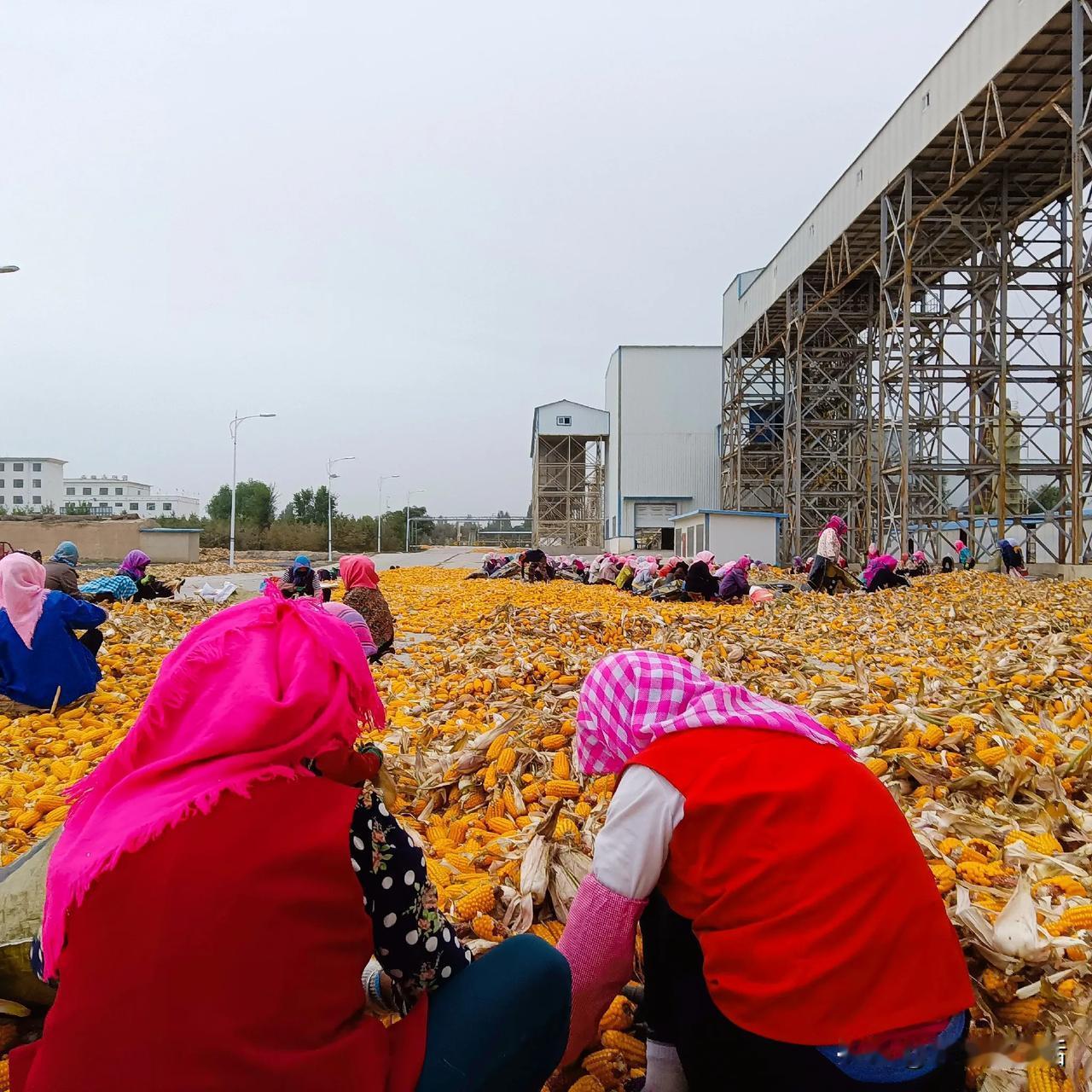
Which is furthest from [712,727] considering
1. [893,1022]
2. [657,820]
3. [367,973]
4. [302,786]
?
[367,973]

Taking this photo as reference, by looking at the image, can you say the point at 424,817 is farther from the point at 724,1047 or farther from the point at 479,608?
the point at 479,608

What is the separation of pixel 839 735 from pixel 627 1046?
2281mm

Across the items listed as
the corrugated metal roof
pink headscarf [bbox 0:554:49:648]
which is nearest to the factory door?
the corrugated metal roof

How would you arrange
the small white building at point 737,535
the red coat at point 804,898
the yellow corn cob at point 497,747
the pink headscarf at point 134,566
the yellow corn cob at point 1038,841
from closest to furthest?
1. the red coat at point 804,898
2. the yellow corn cob at point 1038,841
3. the yellow corn cob at point 497,747
4. the pink headscarf at point 134,566
5. the small white building at point 737,535

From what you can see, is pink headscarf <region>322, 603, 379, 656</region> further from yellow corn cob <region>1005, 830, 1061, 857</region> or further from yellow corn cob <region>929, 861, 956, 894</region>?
yellow corn cob <region>1005, 830, 1061, 857</region>

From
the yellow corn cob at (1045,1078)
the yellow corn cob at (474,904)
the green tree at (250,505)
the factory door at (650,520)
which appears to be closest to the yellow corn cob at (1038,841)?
the yellow corn cob at (1045,1078)

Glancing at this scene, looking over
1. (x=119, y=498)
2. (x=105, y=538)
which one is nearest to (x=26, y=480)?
(x=119, y=498)

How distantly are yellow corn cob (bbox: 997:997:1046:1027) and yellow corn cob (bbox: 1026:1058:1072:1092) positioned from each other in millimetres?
180

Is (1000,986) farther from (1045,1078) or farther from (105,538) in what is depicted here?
(105,538)

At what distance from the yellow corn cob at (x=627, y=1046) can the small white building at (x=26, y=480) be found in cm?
13079

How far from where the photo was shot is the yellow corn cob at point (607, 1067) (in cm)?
207

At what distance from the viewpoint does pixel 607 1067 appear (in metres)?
2.08

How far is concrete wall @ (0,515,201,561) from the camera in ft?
107

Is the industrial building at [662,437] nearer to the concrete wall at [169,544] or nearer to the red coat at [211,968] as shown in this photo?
the concrete wall at [169,544]
